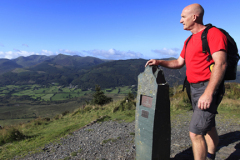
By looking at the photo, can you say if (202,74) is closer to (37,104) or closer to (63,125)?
(63,125)

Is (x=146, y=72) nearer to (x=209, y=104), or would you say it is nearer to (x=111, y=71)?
(x=209, y=104)

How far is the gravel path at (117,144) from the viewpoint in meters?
4.06

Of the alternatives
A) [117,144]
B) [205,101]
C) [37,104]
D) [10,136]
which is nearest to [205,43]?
[205,101]

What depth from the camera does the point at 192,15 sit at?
2.45m

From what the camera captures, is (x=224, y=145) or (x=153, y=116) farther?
(x=224, y=145)

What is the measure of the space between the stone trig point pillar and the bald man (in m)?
0.52

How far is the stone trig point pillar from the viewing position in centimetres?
292

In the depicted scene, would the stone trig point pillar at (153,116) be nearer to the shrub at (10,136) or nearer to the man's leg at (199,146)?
the man's leg at (199,146)

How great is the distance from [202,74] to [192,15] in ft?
2.89

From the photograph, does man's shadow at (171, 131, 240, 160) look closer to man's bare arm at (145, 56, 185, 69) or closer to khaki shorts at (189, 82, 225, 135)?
khaki shorts at (189, 82, 225, 135)

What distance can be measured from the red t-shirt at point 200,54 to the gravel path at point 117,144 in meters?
2.12

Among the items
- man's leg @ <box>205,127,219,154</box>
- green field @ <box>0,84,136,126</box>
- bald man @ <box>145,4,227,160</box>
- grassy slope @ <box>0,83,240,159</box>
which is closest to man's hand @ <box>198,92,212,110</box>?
bald man @ <box>145,4,227,160</box>

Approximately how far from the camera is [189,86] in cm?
280

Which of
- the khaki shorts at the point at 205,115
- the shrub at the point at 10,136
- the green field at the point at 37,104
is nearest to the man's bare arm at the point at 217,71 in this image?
the khaki shorts at the point at 205,115
